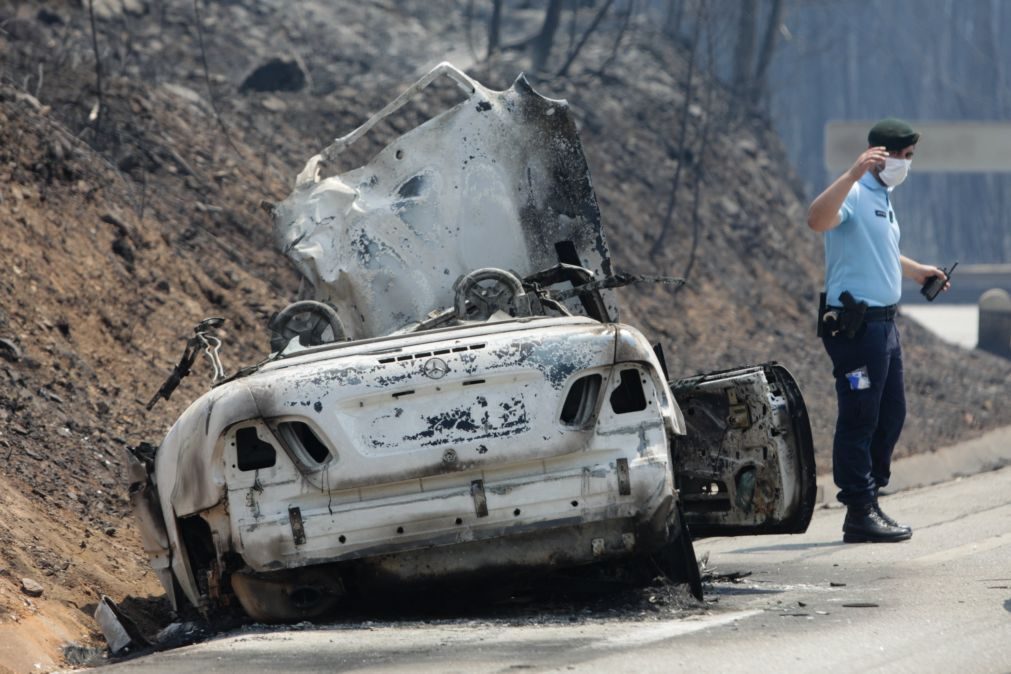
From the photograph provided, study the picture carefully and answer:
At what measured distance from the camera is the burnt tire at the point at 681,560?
6430mm

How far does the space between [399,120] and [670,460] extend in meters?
12.0

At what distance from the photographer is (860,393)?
8.47 metres

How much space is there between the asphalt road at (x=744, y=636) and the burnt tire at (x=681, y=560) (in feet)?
0.39

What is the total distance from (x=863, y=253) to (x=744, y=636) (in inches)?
126

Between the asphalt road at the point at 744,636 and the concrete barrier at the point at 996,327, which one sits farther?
the concrete barrier at the point at 996,327

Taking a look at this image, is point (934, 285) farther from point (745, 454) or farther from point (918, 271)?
point (745, 454)

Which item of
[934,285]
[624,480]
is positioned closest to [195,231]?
[934,285]

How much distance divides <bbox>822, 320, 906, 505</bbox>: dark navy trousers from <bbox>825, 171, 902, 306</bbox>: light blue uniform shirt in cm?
17

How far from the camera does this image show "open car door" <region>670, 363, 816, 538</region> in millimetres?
7445

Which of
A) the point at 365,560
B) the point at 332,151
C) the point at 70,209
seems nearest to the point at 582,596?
the point at 365,560

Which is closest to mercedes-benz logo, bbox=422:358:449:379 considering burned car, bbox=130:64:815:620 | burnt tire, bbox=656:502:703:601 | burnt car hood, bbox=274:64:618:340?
burned car, bbox=130:64:815:620

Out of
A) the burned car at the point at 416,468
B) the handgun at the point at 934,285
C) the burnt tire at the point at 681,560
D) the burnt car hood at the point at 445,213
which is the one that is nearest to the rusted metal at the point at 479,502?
the burned car at the point at 416,468

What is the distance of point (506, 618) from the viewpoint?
639 cm

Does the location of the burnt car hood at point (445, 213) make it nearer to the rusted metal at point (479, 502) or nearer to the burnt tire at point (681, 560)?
the burnt tire at point (681, 560)
